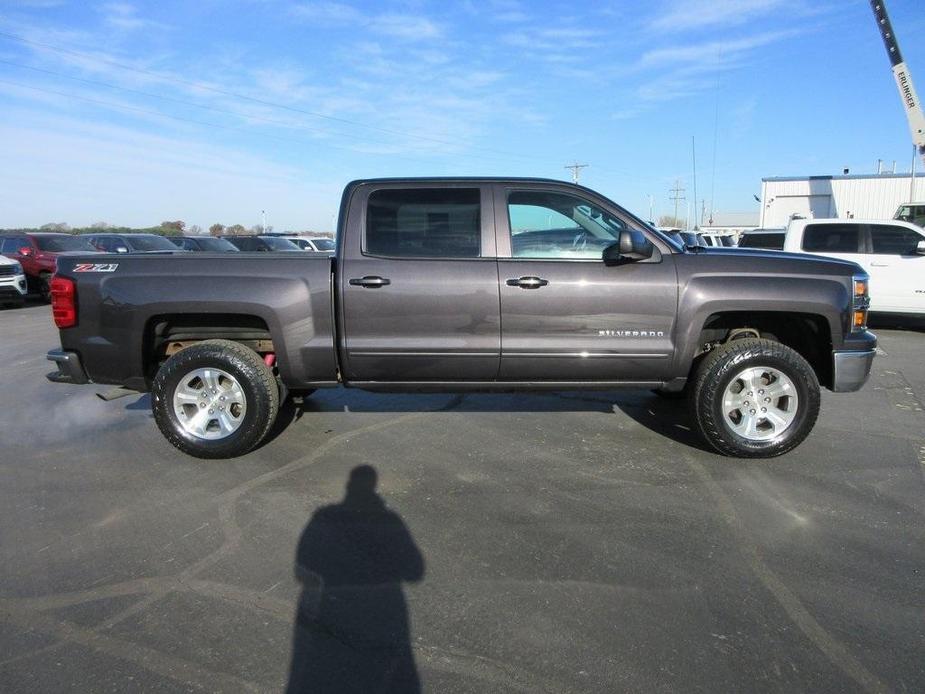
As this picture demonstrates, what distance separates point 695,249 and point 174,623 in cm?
404

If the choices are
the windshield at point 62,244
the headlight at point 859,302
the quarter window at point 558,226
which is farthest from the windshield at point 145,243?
the headlight at point 859,302

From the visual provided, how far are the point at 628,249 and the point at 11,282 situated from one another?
52.1 ft

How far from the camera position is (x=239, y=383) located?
14.6 ft

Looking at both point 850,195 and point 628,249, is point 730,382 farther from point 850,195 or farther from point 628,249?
point 850,195

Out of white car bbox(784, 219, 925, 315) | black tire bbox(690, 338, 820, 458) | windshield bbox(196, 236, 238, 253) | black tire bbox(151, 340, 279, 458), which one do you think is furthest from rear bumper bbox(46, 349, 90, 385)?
windshield bbox(196, 236, 238, 253)

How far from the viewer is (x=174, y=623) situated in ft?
8.73

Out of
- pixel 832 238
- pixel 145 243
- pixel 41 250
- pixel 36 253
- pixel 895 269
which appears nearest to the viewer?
pixel 895 269

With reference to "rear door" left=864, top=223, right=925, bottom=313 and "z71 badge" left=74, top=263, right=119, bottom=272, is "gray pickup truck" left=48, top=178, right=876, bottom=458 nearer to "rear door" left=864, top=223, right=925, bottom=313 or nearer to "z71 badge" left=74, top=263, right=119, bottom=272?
"z71 badge" left=74, top=263, right=119, bottom=272

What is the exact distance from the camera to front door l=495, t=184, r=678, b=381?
4.36 meters

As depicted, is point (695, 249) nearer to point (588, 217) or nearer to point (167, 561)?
point (588, 217)

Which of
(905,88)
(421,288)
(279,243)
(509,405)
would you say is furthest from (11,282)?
(905,88)

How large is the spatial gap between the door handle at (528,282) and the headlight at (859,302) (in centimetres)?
217

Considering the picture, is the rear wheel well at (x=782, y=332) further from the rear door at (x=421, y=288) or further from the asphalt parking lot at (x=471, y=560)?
the rear door at (x=421, y=288)

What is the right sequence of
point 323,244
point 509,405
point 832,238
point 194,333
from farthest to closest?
point 323,244 < point 832,238 < point 509,405 < point 194,333
